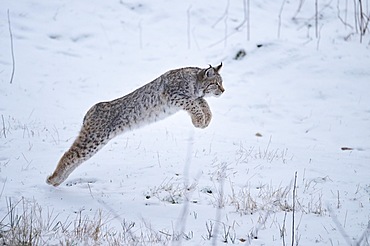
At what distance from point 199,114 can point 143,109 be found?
2.42 ft

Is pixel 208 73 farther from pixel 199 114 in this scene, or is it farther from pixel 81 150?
pixel 81 150

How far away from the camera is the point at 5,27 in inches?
516

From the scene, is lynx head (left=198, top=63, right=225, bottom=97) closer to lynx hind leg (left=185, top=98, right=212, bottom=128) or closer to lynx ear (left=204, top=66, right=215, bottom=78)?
lynx ear (left=204, top=66, right=215, bottom=78)

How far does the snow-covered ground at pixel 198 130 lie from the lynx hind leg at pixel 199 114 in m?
0.63

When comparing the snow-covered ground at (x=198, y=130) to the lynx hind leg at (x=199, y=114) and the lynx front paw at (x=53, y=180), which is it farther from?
the lynx hind leg at (x=199, y=114)

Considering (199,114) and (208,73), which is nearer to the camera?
(199,114)

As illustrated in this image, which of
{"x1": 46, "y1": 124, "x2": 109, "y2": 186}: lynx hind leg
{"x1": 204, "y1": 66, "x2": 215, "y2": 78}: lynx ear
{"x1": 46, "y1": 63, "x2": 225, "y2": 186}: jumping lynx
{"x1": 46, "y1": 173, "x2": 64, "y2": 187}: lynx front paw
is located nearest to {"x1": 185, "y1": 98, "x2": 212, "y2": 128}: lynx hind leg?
{"x1": 46, "y1": 63, "x2": 225, "y2": 186}: jumping lynx

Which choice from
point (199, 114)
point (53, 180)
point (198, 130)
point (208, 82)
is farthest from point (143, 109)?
point (198, 130)

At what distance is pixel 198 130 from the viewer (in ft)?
30.0

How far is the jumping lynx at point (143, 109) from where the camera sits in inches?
250

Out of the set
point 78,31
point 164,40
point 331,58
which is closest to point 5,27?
point 78,31

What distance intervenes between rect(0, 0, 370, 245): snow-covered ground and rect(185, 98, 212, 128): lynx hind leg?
25.0 inches

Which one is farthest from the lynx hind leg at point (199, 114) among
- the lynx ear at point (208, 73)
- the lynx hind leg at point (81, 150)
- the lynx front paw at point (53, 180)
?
the lynx front paw at point (53, 180)

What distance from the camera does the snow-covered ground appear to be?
5070 millimetres
